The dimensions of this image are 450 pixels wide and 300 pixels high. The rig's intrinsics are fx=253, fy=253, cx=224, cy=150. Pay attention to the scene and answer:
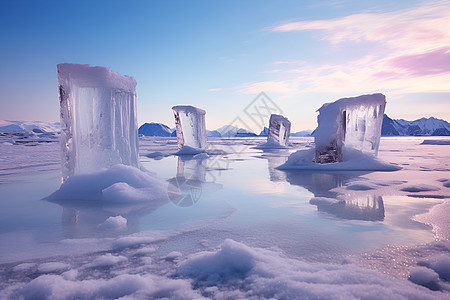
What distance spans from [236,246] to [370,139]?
6.93 metres

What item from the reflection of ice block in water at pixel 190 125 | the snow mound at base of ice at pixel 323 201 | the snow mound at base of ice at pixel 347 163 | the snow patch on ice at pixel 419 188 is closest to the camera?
the snow mound at base of ice at pixel 323 201

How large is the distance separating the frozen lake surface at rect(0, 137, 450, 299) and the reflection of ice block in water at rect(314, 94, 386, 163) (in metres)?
3.58

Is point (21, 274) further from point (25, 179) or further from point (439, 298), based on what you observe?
point (25, 179)

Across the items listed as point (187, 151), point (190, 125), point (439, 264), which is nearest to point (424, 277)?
point (439, 264)

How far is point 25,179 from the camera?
5184mm

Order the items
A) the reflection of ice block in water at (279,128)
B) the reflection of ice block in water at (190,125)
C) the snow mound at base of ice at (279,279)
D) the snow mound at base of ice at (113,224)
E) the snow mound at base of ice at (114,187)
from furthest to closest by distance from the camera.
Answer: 1. the reflection of ice block in water at (279,128)
2. the reflection of ice block in water at (190,125)
3. the snow mound at base of ice at (114,187)
4. the snow mound at base of ice at (113,224)
5. the snow mound at base of ice at (279,279)

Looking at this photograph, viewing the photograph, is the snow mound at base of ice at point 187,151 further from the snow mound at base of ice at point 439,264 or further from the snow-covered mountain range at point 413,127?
the snow-covered mountain range at point 413,127

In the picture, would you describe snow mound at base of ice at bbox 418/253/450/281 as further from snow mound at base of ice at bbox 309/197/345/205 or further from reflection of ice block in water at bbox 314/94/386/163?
reflection of ice block in water at bbox 314/94/386/163

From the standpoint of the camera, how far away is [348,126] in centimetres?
698

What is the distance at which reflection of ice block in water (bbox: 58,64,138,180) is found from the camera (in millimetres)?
3934

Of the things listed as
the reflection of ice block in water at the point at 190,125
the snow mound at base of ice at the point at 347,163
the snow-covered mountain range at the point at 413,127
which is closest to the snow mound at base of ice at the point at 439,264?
the snow mound at base of ice at the point at 347,163

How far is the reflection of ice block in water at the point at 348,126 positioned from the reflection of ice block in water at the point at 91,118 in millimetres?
5114

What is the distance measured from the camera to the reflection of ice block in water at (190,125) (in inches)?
485

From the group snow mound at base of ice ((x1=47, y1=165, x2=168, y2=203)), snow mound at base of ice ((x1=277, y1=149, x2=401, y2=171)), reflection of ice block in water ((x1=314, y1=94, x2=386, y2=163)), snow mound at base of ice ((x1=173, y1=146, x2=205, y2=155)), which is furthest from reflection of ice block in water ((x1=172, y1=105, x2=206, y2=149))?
snow mound at base of ice ((x1=47, y1=165, x2=168, y2=203))
